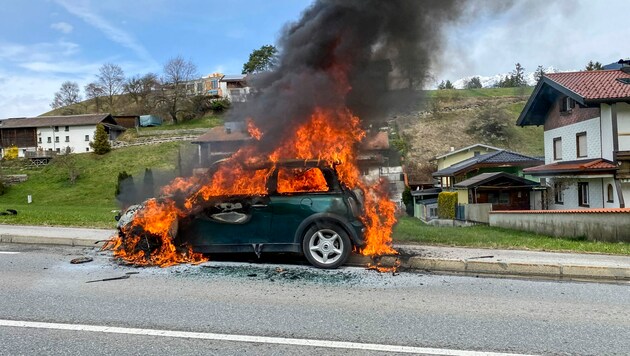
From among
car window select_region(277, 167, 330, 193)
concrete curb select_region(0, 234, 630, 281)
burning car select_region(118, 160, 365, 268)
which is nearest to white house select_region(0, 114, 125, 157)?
burning car select_region(118, 160, 365, 268)

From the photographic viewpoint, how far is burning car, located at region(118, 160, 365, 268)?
7000 millimetres

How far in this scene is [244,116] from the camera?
9.34m

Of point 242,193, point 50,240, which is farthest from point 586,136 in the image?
point 50,240

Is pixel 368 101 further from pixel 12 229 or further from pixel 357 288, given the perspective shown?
pixel 12 229

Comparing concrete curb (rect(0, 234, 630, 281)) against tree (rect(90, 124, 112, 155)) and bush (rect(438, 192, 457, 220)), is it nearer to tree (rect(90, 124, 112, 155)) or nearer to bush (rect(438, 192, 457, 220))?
bush (rect(438, 192, 457, 220))

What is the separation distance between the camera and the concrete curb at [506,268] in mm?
7051

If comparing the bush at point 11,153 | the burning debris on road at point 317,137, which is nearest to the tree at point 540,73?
the burning debris on road at point 317,137

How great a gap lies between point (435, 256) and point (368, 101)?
3.61 m

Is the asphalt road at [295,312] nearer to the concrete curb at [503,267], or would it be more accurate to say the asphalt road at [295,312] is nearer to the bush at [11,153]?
the concrete curb at [503,267]

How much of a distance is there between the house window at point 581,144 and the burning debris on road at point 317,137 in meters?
18.8

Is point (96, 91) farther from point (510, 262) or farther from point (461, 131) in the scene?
point (510, 262)

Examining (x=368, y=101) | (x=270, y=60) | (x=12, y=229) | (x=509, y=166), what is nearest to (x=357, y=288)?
(x=368, y=101)

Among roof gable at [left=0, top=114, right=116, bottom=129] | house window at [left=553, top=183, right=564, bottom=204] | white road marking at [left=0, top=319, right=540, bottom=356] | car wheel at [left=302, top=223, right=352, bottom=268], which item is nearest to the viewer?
white road marking at [left=0, top=319, right=540, bottom=356]

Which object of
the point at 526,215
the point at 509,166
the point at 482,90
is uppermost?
the point at 482,90
